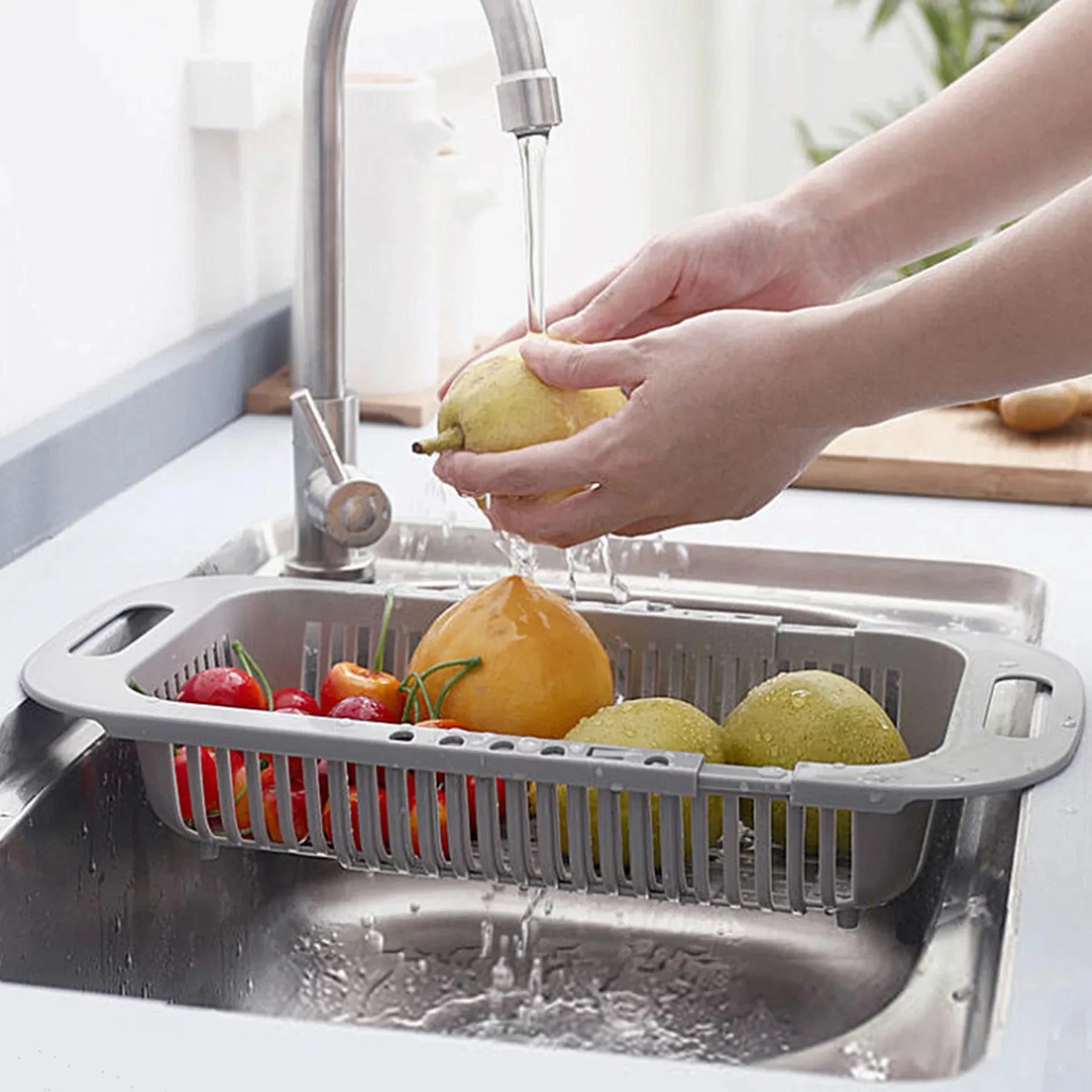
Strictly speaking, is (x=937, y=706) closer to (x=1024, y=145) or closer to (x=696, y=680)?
(x=696, y=680)

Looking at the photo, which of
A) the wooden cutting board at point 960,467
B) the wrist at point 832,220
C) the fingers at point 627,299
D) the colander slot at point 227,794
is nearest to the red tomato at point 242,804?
the colander slot at point 227,794

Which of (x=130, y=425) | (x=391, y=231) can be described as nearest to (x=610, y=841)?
(x=130, y=425)

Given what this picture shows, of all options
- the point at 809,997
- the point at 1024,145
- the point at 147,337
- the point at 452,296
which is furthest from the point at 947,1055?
the point at 452,296

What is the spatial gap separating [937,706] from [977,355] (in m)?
0.27

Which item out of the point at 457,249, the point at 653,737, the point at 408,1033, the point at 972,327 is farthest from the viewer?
→ the point at 457,249

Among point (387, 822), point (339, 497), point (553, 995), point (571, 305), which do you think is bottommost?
point (553, 995)

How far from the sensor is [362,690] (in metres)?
0.97

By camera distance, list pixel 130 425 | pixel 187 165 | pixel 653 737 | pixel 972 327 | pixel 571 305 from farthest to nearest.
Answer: pixel 187 165 < pixel 130 425 < pixel 571 305 < pixel 653 737 < pixel 972 327

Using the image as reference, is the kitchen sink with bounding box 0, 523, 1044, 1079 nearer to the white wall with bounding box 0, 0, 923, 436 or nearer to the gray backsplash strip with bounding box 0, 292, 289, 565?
the gray backsplash strip with bounding box 0, 292, 289, 565

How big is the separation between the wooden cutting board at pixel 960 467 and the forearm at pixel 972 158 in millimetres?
282

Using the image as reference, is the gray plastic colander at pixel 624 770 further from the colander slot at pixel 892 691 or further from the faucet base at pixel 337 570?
the faucet base at pixel 337 570

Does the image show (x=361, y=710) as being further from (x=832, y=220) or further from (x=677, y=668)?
(x=832, y=220)

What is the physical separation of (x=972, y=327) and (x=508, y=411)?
9.6 inches

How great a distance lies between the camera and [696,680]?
1026 millimetres
